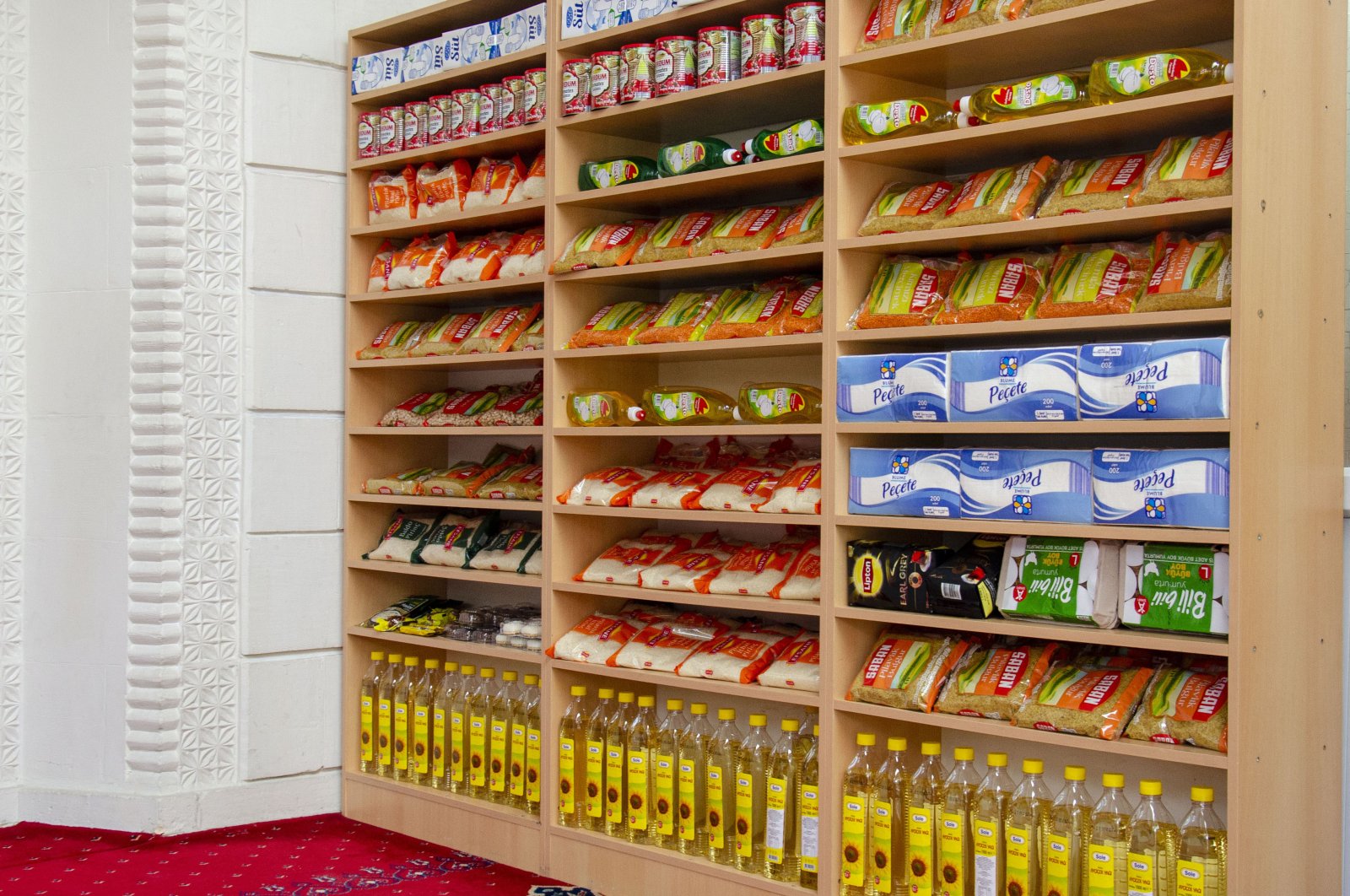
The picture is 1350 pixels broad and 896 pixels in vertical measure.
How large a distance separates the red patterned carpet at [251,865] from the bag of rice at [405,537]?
0.93 m

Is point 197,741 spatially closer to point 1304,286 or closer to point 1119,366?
point 1119,366

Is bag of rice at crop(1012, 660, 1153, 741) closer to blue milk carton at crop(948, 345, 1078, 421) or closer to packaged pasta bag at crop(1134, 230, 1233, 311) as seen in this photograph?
blue milk carton at crop(948, 345, 1078, 421)

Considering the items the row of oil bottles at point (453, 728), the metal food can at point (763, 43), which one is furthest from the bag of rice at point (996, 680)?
the metal food can at point (763, 43)

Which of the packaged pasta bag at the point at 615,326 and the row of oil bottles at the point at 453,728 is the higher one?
the packaged pasta bag at the point at 615,326

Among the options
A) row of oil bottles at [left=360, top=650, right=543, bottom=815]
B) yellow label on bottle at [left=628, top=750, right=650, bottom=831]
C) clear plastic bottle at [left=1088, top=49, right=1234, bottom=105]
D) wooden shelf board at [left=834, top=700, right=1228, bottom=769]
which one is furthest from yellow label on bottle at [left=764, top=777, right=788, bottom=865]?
clear plastic bottle at [left=1088, top=49, right=1234, bottom=105]

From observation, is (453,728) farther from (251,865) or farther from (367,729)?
(251,865)

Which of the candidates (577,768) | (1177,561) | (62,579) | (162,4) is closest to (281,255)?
(162,4)

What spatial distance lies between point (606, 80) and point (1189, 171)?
5.60 ft

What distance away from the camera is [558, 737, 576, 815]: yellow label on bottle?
389 cm

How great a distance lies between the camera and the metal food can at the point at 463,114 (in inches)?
167

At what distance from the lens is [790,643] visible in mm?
3543

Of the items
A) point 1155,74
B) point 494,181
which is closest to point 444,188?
point 494,181

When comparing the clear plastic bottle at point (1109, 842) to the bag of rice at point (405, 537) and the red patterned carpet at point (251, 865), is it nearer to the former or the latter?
the red patterned carpet at point (251, 865)

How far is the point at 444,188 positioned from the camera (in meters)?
4.34
